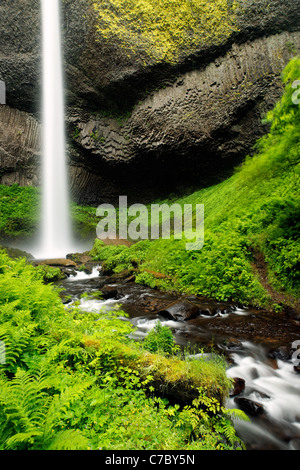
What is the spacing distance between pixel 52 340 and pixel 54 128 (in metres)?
23.7

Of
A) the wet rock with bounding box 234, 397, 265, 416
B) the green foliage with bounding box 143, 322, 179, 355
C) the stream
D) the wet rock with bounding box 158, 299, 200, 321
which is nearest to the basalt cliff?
the stream

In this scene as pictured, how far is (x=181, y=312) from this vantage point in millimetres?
6129

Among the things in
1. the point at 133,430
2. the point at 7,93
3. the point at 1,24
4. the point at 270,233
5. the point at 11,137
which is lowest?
the point at 133,430

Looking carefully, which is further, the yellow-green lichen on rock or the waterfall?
the waterfall

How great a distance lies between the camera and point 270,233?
702 cm

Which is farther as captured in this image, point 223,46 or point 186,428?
point 223,46

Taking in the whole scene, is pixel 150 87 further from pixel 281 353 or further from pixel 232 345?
pixel 281 353

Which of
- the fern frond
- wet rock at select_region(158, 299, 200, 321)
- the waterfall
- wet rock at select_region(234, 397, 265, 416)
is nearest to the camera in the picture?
the fern frond

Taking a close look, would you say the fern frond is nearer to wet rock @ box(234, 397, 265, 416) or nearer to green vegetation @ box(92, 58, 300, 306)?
wet rock @ box(234, 397, 265, 416)

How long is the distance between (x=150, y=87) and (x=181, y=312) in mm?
19853

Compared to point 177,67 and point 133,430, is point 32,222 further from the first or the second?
point 133,430

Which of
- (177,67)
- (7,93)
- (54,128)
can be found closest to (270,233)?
(177,67)

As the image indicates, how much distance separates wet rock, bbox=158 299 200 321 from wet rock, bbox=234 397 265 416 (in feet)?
9.14

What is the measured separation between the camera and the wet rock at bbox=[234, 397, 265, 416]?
310 centimetres
